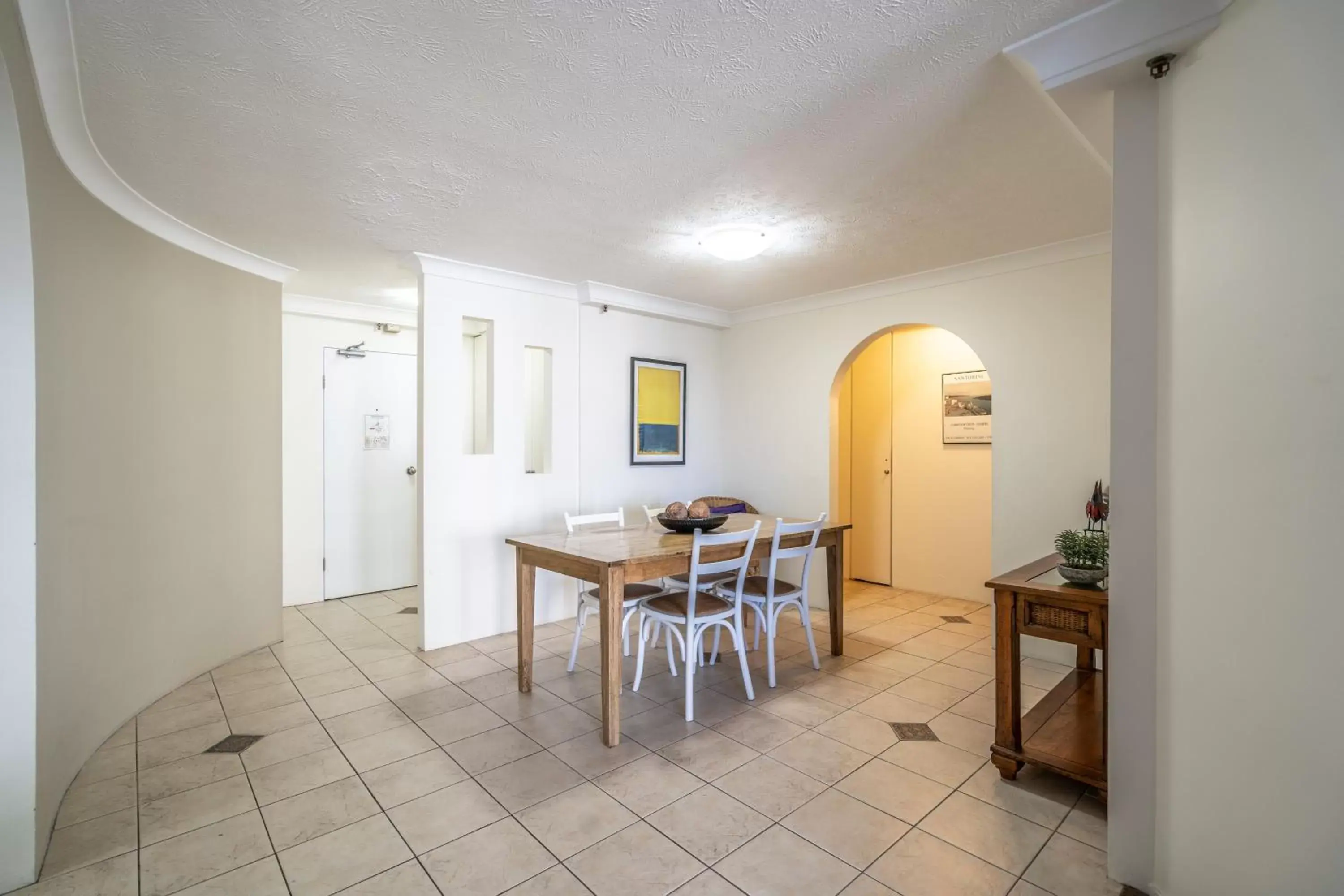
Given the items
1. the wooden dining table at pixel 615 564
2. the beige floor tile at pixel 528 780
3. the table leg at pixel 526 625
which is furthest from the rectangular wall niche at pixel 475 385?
the beige floor tile at pixel 528 780

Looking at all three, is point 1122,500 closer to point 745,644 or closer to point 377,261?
point 745,644

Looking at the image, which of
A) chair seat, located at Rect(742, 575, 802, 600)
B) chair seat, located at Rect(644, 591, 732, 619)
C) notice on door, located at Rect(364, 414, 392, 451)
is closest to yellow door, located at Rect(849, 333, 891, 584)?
chair seat, located at Rect(742, 575, 802, 600)

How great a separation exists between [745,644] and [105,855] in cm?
298

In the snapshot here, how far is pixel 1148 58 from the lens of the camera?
1.61 m

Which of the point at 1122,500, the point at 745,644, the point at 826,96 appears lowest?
the point at 745,644

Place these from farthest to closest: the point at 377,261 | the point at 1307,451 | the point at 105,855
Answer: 1. the point at 377,261
2. the point at 105,855
3. the point at 1307,451

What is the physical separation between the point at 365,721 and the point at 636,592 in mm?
1402

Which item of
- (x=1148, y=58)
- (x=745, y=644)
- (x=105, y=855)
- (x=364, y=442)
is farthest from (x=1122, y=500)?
(x=364, y=442)

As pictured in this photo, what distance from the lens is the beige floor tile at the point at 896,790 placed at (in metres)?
2.08

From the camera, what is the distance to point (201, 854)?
1878 mm

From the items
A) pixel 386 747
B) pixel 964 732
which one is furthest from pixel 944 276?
pixel 386 747

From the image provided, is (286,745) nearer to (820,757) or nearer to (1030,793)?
(820,757)

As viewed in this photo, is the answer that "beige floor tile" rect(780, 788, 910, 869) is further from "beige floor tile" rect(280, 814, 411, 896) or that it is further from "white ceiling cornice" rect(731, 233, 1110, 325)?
"white ceiling cornice" rect(731, 233, 1110, 325)

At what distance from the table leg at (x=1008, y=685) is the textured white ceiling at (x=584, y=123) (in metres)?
1.71
